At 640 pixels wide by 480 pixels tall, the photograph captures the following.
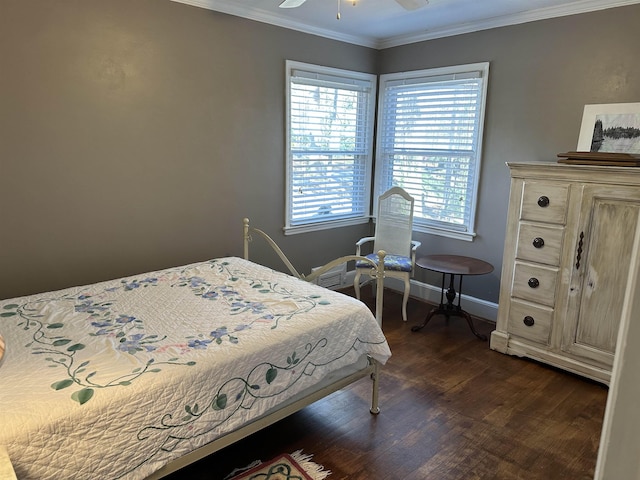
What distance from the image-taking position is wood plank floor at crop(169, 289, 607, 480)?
2166 mm

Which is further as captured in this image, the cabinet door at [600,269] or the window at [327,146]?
the window at [327,146]

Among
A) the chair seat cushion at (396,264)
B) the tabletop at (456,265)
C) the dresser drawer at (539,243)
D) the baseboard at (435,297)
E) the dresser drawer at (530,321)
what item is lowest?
the baseboard at (435,297)

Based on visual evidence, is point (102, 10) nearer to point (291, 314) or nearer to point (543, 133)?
point (291, 314)

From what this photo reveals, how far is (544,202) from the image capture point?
302 centimetres

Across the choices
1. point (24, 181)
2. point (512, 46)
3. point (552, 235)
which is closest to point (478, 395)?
point (552, 235)

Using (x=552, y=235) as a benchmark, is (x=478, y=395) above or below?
below

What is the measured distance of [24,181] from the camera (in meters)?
2.72

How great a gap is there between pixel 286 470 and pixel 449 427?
37.2 inches

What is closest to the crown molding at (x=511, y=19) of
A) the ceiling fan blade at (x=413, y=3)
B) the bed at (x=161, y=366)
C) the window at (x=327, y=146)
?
the window at (x=327, y=146)

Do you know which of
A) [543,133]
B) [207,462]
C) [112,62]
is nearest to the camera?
[207,462]

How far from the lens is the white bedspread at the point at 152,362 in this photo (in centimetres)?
147

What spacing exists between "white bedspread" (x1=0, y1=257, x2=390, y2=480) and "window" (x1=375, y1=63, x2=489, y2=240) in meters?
2.04

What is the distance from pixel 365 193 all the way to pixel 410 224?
767 mm

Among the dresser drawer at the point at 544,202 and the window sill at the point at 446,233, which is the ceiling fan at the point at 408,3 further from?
the window sill at the point at 446,233
